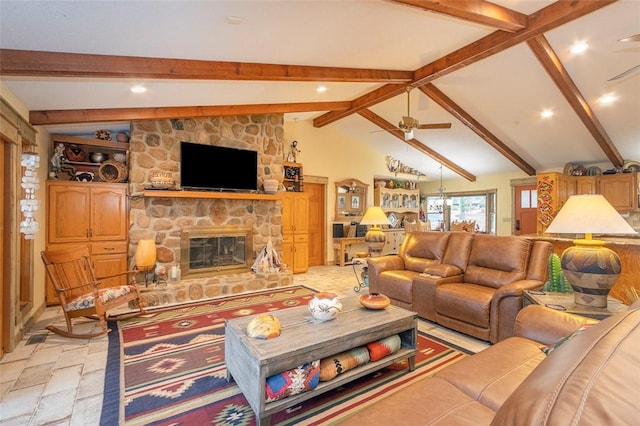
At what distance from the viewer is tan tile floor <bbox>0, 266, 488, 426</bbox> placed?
1908 mm

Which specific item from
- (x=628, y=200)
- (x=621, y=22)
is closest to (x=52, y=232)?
(x=621, y=22)

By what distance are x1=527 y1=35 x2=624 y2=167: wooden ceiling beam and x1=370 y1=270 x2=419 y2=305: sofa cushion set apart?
10.2 feet

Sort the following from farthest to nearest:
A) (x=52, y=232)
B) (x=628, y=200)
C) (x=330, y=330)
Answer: (x=628, y=200) < (x=52, y=232) < (x=330, y=330)

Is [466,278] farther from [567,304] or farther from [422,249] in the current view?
[567,304]

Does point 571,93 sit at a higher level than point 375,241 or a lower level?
higher

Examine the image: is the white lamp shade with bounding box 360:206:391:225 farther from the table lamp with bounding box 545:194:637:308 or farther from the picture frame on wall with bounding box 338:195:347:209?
the picture frame on wall with bounding box 338:195:347:209

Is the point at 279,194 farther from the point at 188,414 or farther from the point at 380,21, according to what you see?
the point at 188,414

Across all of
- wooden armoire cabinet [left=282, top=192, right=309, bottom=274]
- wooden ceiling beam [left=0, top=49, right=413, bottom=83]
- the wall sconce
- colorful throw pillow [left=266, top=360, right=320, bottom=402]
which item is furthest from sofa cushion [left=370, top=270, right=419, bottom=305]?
the wall sconce

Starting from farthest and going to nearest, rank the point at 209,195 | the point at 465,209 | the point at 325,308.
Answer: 1. the point at 465,209
2. the point at 209,195
3. the point at 325,308

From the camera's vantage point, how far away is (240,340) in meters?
1.92

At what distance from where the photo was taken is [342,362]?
2.06m

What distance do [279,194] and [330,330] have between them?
11.9 feet

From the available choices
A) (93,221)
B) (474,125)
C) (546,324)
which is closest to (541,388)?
(546,324)

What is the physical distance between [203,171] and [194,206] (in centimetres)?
57
